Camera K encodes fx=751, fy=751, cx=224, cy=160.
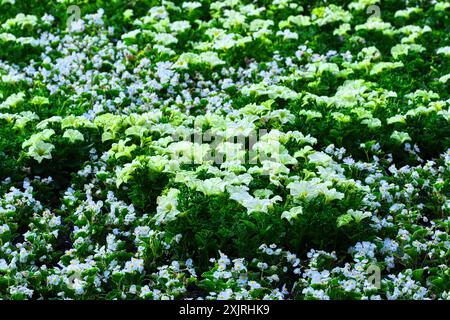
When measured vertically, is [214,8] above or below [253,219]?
above

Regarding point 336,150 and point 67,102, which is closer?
point 336,150

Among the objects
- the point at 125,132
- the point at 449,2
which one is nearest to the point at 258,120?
the point at 125,132

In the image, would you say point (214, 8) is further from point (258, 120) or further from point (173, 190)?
point (173, 190)
